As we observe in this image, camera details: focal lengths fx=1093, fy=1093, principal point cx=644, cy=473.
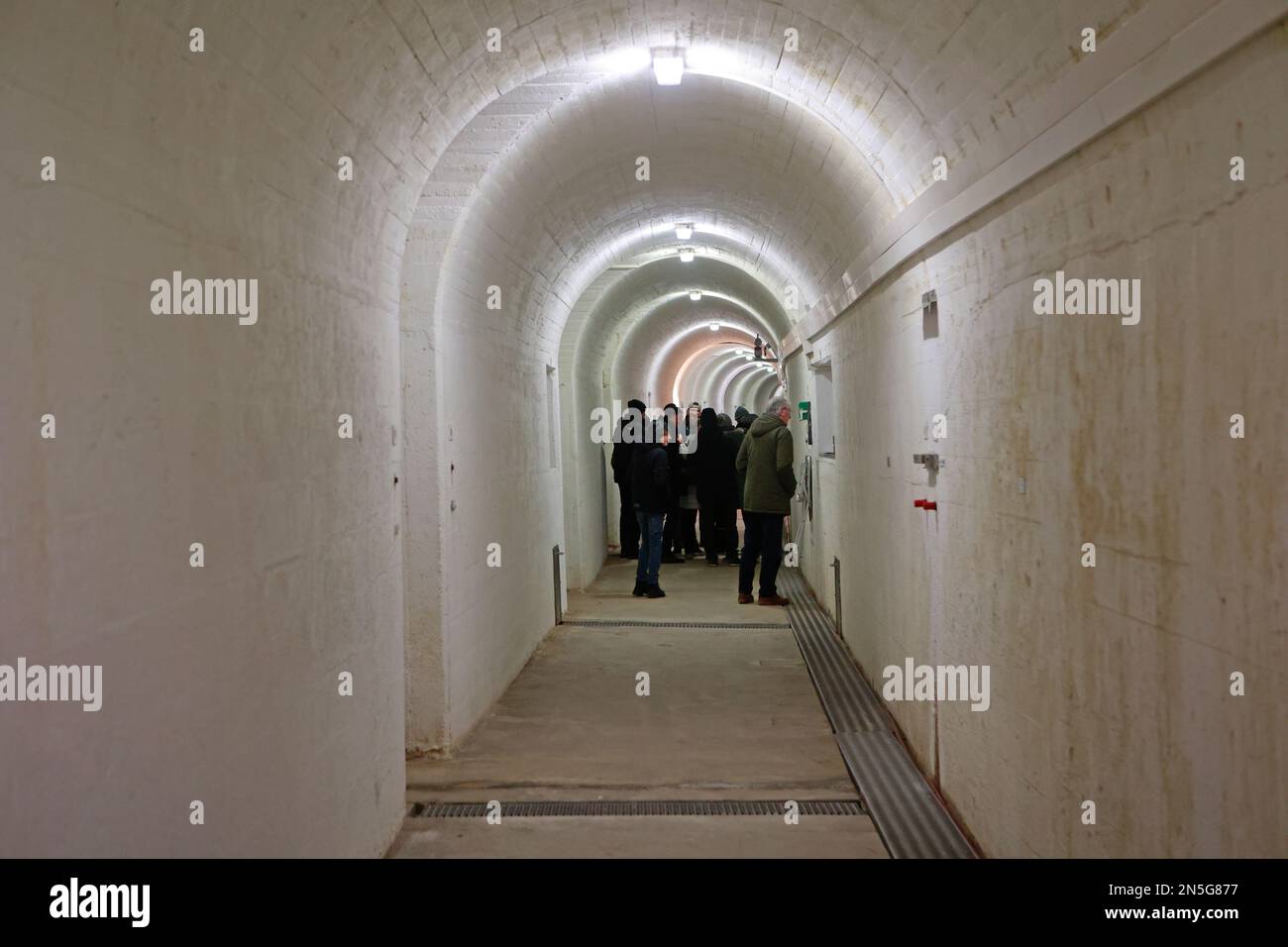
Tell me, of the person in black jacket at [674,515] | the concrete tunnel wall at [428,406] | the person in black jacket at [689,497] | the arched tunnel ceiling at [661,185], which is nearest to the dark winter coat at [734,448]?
the person in black jacket at [689,497]

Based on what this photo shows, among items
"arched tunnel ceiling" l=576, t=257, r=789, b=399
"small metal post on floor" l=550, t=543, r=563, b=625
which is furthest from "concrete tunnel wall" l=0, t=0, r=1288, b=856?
"arched tunnel ceiling" l=576, t=257, r=789, b=399

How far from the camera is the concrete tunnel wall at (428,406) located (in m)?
2.26

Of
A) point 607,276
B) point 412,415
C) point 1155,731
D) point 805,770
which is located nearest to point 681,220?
point 607,276

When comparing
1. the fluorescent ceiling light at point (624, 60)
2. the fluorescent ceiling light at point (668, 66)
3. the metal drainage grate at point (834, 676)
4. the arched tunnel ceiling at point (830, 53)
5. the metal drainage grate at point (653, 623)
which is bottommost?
the metal drainage grate at point (834, 676)

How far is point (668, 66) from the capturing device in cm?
596

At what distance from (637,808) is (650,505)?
263 inches

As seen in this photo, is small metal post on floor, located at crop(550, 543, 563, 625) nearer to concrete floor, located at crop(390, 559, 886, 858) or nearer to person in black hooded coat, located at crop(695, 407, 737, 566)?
concrete floor, located at crop(390, 559, 886, 858)

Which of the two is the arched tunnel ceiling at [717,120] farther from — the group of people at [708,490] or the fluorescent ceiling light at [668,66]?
the group of people at [708,490]

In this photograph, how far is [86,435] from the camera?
2.28 metres

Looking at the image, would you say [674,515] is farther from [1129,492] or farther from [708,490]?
[1129,492]

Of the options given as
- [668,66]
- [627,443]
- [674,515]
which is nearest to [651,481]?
[627,443]

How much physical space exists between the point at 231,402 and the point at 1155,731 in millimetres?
2672
